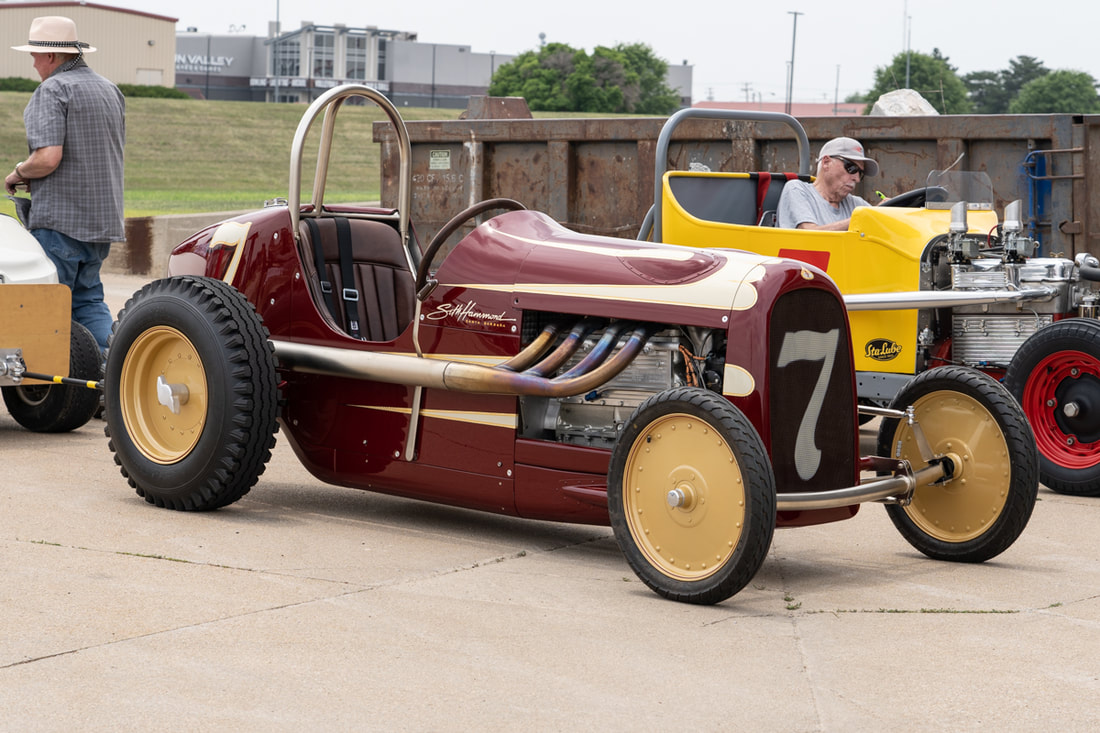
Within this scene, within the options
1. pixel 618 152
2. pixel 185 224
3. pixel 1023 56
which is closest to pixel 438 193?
pixel 618 152

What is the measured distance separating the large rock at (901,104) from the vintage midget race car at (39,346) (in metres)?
9.36

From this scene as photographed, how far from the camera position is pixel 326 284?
609 centimetres

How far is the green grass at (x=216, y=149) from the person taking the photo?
3897 cm

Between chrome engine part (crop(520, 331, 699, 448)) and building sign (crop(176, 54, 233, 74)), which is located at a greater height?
building sign (crop(176, 54, 233, 74))

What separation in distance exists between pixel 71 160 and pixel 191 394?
2.62 m

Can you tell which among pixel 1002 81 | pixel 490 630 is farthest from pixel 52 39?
pixel 1002 81

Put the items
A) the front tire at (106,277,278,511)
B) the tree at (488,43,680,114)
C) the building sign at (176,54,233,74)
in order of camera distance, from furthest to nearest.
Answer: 1. the building sign at (176,54,233,74)
2. the tree at (488,43,680,114)
3. the front tire at (106,277,278,511)

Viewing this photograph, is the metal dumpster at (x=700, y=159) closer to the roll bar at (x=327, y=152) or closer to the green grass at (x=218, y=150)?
the roll bar at (x=327, y=152)

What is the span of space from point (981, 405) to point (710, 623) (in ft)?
4.96

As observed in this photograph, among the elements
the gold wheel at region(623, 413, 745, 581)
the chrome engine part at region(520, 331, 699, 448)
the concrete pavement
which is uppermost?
the chrome engine part at region(520, 331, 699, 448)
